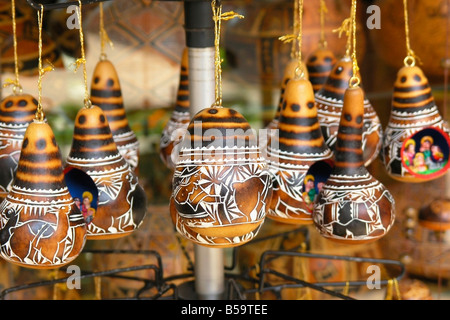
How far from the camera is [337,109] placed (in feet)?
4.46

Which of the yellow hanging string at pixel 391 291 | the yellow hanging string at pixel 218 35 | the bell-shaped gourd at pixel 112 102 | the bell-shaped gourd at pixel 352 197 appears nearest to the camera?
the yellow hanging string at pixel 218 35

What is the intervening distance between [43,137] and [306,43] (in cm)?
107

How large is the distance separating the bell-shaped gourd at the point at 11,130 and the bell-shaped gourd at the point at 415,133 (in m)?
0.70

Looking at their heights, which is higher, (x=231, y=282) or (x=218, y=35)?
(x=218, y=35)

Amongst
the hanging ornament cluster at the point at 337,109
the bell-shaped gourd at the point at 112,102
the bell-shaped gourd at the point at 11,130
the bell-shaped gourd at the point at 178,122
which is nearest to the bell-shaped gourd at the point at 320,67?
the hanging ornament cluster at the point at 337,109

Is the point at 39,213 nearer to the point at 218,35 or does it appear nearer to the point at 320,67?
the point at 218,35

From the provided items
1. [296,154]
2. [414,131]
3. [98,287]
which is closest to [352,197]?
[296,154]

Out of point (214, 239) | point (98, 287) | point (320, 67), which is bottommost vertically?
point (98, 287)

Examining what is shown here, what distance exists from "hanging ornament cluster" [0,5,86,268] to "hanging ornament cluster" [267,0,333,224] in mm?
372

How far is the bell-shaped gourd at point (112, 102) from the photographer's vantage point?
4.59 feet

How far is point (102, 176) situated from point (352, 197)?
17.2 inches

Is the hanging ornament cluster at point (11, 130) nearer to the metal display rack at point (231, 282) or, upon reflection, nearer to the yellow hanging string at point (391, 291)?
the metal display rack at point (231, 282)

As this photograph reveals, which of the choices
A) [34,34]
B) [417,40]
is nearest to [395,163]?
Result: [417,40]

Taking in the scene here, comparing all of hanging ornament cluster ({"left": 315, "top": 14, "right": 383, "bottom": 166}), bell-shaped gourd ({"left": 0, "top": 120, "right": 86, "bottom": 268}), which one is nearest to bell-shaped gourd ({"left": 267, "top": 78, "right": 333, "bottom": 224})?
hanging ornament cluster ({"left": 315, "top": 14, "right": 383, "bottom": 166})
